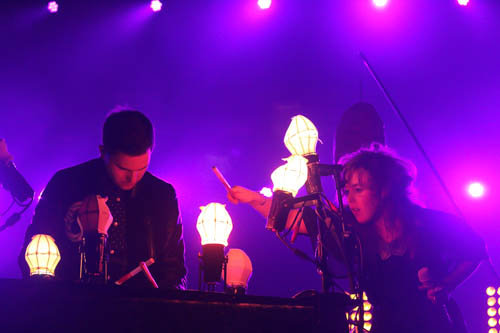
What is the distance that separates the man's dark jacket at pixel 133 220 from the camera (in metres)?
2.96

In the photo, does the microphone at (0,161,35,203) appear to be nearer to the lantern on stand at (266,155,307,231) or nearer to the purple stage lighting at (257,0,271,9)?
the lantern on stand at (266,155,307,231)

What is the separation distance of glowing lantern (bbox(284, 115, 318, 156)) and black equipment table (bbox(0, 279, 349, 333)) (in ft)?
3.43

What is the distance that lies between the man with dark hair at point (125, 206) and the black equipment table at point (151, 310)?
125 centimetres

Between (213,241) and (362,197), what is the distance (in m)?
1.37

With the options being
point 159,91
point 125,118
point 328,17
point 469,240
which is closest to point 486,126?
point 328,17

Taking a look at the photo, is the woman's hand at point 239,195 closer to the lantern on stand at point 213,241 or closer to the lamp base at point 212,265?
the lantern on stand at point 213,241

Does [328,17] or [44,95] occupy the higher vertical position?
[328,17]

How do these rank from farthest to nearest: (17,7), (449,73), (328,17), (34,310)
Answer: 1. (328,17)
2. (449,73)
3. (17,7)
4. (34,310)

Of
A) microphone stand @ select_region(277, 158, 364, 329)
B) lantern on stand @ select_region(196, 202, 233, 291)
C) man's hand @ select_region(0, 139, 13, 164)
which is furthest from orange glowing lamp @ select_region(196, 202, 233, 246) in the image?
man's hand @ select_region(0, 139, 13, 164)

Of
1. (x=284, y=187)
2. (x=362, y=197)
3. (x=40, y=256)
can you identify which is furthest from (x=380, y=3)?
(x=40, y=256)

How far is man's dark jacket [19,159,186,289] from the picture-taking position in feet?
9.73

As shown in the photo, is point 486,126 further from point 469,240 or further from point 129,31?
point 129,31

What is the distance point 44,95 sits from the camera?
578cm

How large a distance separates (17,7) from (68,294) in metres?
5.31
